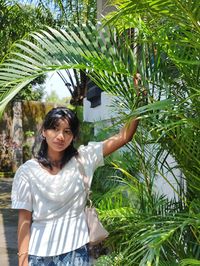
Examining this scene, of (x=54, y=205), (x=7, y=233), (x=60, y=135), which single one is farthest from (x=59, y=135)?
(x=7, y=233)

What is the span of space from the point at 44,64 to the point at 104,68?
0.27m

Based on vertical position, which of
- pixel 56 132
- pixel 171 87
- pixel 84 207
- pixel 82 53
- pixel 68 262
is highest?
pixel 82 53

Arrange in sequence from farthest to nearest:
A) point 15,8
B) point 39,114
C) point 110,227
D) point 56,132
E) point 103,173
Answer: point 39,114, point 15,8, point 103,173, point 110,227, point 56,132

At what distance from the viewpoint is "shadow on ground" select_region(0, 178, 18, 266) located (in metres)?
5.81

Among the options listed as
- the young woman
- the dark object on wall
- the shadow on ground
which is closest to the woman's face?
the young woman

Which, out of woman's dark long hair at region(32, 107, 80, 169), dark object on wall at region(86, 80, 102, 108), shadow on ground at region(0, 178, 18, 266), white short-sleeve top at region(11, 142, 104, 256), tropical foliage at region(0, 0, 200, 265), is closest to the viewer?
tropical foliage at region(0, 0, 200, 265)

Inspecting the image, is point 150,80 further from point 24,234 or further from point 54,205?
point 24,234

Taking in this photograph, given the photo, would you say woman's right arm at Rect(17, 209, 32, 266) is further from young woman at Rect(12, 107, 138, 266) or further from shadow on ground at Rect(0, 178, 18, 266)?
shadow on ground at Rect(0, 178, 18, 266)

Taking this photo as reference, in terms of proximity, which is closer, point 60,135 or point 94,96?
point 60,135

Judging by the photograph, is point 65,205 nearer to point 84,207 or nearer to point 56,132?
point 84,207

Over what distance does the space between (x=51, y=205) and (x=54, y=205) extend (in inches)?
0.6

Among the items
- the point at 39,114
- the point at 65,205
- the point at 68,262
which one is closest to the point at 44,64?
the point at 65,205

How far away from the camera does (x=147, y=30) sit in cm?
233

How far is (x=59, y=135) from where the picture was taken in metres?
2.39
